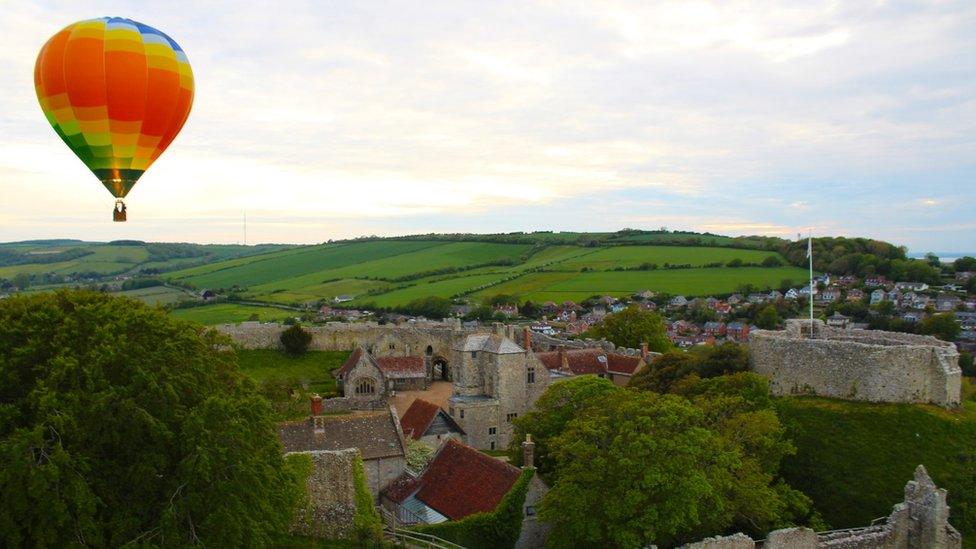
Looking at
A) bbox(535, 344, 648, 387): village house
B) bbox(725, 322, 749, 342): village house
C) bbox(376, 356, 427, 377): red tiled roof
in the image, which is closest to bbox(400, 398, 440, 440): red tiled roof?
bbox(535, 344, 648, 387): village house

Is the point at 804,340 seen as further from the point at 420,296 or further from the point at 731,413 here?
the point at 420,296

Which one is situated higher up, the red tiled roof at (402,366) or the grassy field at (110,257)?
the grassy field at (110,257)

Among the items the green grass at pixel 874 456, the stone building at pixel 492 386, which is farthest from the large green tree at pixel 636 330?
the green grass at pixel 874 456

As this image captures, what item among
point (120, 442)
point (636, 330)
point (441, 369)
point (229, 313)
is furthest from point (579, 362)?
Result: point (229, 313)

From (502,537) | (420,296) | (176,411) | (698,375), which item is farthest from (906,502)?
(420,296)

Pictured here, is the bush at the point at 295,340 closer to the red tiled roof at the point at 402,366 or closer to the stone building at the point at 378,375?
the stone building at the point at 378,375

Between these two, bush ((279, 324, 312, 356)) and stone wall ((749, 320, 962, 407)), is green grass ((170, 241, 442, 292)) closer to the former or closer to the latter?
bush ((279, 324, 312, 356))
